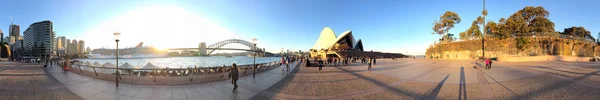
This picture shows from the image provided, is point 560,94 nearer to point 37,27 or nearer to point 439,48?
point 439,48

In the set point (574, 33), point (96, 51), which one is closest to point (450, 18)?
point (574, 33)

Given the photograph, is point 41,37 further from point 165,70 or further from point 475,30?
point 475,30

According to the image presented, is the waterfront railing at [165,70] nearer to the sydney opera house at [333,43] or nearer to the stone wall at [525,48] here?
the stone wall at [525,48]

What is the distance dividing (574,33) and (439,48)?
27.1 m

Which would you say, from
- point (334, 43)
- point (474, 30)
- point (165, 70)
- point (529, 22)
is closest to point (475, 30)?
point (474, 30)

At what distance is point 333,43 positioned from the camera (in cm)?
6912

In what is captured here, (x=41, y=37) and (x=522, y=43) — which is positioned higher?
(x=41, y=37)

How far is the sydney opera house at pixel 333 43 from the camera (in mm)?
64762

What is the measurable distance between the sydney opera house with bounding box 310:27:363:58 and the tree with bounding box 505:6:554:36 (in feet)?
117

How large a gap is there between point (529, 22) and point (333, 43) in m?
43.1

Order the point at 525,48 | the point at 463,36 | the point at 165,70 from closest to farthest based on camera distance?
the point at 165,70 < the point at 525,48 < the point at 463,36

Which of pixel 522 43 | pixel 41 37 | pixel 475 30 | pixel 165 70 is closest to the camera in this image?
pixel 165 70

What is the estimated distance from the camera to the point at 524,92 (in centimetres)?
594

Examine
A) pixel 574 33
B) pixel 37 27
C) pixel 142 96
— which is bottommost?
pixel 142 96
